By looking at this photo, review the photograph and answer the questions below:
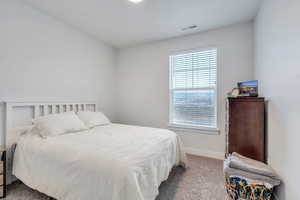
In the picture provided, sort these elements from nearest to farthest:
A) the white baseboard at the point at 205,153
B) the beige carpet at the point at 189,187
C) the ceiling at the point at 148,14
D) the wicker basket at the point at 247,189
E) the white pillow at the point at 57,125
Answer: the wicker basket at the point at 247,189 < the beige carpet at the point at 189,187 < the white pillow at the point at 57,125 < the ceiling at the point at 148,14 < the white baseboard at the point at 205,153

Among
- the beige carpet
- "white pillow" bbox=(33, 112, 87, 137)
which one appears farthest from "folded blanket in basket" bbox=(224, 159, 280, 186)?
"white pillow" bbox=(33, 112, 87, 137)

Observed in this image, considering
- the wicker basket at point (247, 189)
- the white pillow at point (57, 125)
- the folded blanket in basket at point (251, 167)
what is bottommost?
the wicker basket at point (247, 189)

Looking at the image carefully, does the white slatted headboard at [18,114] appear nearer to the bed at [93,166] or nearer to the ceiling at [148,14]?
the bed at [93,166]

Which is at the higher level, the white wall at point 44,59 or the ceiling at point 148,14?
the ceiling at point 148,14

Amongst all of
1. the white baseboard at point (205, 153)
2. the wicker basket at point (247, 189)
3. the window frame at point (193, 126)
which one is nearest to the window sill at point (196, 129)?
the window frame at point (193, 126)

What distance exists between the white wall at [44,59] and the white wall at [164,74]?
73 centimetres

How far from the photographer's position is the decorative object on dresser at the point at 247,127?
1.82 meters

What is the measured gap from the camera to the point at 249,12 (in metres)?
2.31

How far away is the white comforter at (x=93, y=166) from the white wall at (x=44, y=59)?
2.69ft

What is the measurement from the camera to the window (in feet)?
9.57

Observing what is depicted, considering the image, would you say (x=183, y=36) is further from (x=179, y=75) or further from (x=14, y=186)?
(x=14, y=186)

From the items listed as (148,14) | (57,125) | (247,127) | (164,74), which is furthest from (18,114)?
(247,127)

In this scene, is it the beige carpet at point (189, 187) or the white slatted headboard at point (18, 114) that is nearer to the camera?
the beige carpet at point (189, 187)

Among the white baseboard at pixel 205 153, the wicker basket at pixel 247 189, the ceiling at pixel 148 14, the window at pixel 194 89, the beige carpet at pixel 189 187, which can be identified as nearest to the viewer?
the wicker basket at pixel 247 189
